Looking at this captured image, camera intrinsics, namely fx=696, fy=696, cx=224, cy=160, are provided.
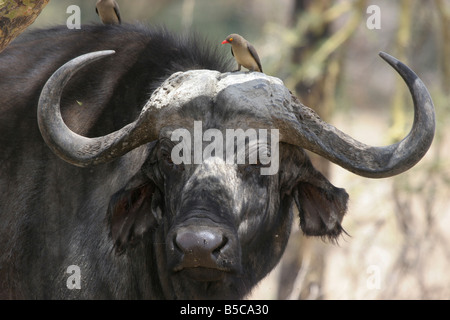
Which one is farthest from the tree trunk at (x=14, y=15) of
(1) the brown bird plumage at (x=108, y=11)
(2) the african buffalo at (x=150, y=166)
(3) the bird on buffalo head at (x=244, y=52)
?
(3) the bird on buffalo head at (x=244, y=52)

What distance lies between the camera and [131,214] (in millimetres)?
5184

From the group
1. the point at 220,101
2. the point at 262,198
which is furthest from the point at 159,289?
the point at 220,101

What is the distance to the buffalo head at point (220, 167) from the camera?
4336 mm

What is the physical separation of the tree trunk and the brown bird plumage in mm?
1005

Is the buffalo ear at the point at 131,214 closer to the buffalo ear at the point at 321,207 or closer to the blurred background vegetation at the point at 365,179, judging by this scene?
the buffalo ear at the point at 321,207

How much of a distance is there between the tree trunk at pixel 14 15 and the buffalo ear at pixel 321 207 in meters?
2.27

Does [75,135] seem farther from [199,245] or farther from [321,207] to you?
[321,207]

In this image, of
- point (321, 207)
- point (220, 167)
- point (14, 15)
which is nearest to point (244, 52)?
point (220, 167)

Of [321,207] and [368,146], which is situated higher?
[368,146]

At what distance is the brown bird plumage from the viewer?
574 cm

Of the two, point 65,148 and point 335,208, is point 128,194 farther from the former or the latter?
point 335,208

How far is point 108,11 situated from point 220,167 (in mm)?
2069

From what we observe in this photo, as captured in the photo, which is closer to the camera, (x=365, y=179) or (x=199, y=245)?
(x=199, y=245)

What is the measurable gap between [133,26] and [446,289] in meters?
5.55
